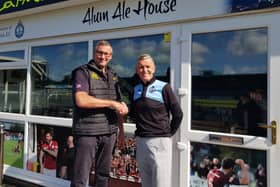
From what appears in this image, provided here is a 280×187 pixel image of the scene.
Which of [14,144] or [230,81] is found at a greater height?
[230,81]

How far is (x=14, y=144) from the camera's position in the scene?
19.1 ft

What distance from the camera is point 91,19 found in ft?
15.3

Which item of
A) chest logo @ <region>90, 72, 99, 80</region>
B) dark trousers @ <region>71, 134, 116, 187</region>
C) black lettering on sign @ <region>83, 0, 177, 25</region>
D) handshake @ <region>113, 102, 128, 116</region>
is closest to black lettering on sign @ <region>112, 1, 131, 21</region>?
black lettering on sign @ <region>83, 0, 177, 25</region>

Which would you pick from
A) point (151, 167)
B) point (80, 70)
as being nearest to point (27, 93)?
point (80, 70)

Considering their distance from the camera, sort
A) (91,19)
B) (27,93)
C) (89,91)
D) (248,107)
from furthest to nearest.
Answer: (27,93) → (91,19) → (248,107) → (89,91)

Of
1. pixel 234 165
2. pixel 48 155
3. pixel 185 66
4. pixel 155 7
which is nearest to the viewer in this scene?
pixel 234 165

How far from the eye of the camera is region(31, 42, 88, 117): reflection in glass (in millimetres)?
4973

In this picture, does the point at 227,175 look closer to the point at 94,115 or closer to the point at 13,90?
the point at 94,115

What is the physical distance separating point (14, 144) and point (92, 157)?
3.06 m

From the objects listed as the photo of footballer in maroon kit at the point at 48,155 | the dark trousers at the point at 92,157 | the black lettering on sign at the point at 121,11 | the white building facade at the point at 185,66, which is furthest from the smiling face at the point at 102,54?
the photo of footballer in maroon kit at the point at 48,155

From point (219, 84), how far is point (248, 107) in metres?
0.37

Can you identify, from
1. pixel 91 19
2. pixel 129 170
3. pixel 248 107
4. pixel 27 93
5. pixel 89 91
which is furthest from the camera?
pixel 27 93

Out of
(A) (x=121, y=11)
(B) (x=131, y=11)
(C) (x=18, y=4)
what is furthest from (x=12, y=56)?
(B) (x=131, y=11)

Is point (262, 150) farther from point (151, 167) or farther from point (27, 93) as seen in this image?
point (27, 93)
